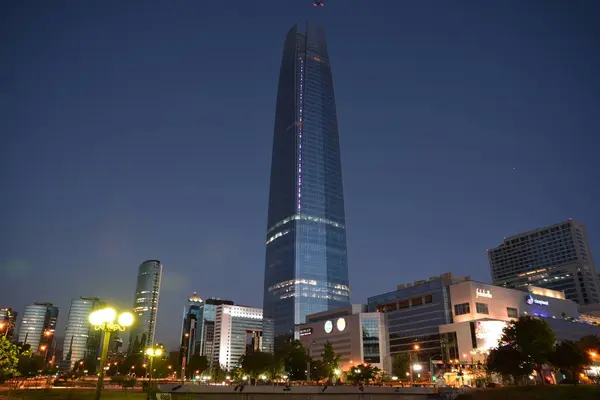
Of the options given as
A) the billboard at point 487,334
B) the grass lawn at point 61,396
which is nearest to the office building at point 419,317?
the billboard at point 487,334

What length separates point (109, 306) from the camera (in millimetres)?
26141

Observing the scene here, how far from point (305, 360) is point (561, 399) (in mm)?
98853

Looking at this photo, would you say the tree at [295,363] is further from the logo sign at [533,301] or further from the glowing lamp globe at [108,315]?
the glowing lamp globe at [108,315]

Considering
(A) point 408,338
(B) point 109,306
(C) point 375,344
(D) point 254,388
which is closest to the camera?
(B) point 109,306

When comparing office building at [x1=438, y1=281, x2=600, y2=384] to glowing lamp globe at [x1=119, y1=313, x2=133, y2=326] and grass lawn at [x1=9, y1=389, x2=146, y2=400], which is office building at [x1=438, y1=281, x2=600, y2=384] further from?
glowing lamp globe at [x1=119, y1=313, x2=133, y2=326]

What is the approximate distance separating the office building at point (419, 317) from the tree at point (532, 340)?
2357 inches

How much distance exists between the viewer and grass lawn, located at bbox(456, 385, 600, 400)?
64.9m

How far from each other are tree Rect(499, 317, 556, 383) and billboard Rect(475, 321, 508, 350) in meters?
46.3

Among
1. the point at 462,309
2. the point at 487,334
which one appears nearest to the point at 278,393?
the point at 487,334

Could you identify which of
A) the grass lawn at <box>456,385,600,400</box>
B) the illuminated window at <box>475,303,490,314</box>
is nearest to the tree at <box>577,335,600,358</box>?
the illuminated window at <box>475,303,490,314</box>

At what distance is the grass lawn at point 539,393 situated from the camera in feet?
213

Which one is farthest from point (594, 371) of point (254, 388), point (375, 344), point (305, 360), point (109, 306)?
point (109, 306)

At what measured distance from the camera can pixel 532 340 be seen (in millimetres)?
89875

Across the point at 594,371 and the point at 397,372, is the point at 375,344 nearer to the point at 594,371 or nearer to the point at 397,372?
the point at 397,372
